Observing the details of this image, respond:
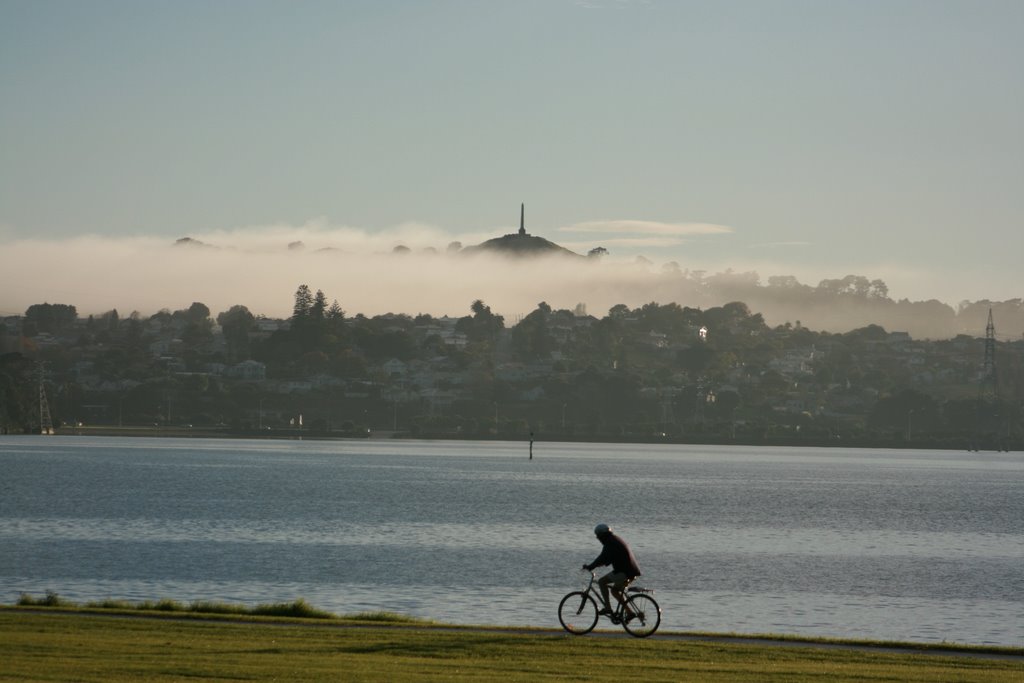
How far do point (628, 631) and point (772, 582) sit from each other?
26303 millimetres

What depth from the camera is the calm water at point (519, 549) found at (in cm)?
4600

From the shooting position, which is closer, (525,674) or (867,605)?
(525,674)

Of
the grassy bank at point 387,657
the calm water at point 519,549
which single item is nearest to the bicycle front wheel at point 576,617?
the grassy bank at point 387,657

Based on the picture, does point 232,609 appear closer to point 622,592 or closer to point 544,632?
point 544,632

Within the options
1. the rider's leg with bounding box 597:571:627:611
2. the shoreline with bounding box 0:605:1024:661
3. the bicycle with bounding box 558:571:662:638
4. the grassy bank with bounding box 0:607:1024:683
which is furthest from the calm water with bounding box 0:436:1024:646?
the grassy bank with bounding box 0:607:1024:683

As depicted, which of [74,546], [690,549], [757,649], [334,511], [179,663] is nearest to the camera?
[179,663]

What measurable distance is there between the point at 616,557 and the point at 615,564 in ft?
0.82

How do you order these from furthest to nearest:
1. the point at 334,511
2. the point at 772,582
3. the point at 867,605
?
the point at 334,511 < the point at 772,582 < the point at 867,605

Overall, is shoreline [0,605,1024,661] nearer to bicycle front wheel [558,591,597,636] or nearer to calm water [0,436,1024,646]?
bicycle front wheel [558,591,597,636]

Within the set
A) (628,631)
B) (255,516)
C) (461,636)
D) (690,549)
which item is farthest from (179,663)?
(255,516)

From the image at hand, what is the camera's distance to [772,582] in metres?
55.6

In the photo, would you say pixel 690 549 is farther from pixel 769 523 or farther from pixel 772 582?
pixel 769 523

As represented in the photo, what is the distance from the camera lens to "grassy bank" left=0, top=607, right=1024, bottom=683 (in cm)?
2375

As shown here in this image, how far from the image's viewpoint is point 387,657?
26.3 metres
